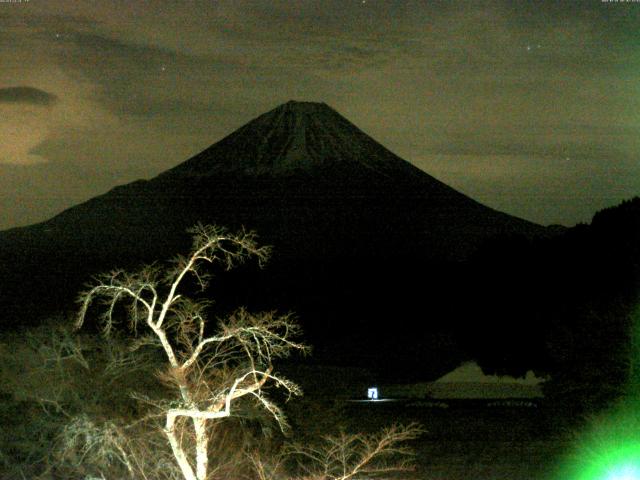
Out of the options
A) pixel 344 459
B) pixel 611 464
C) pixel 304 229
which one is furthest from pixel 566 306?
pixel 304 229

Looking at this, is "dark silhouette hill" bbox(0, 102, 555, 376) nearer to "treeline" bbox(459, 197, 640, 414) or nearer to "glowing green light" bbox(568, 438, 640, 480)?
"treeline" bbox(459, 197, 640, 414)

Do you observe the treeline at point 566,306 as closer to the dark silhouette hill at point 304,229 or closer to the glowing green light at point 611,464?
the glowing green light at point 611,464

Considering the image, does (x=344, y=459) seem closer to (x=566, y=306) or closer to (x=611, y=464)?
(x=611, y=464)

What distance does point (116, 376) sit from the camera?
1574 cm

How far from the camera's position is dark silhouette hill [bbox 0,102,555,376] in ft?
233

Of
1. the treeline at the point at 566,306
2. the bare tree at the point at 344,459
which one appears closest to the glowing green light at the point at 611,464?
the treeline at the point at 566,306

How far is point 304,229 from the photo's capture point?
101 metres

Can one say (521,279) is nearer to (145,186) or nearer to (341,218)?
(341,218)

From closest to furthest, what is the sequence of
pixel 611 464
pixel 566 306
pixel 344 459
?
pixel 344 459, pixel 611 464, pixel 566 306

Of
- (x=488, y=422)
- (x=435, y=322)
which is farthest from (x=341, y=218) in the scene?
(x=488, y=422)

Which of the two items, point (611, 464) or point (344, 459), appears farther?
point (611, 464)

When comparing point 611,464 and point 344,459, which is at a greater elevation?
point 344,459

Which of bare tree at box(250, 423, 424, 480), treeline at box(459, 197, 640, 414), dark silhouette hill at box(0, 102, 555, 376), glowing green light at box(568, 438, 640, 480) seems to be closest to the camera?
bare tree at box(250, 423, 424, 480)

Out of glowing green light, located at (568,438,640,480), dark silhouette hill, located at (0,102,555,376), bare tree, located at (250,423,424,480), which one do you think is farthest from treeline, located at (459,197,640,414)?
dark silhouette hill, located at (0,102,555,376)
